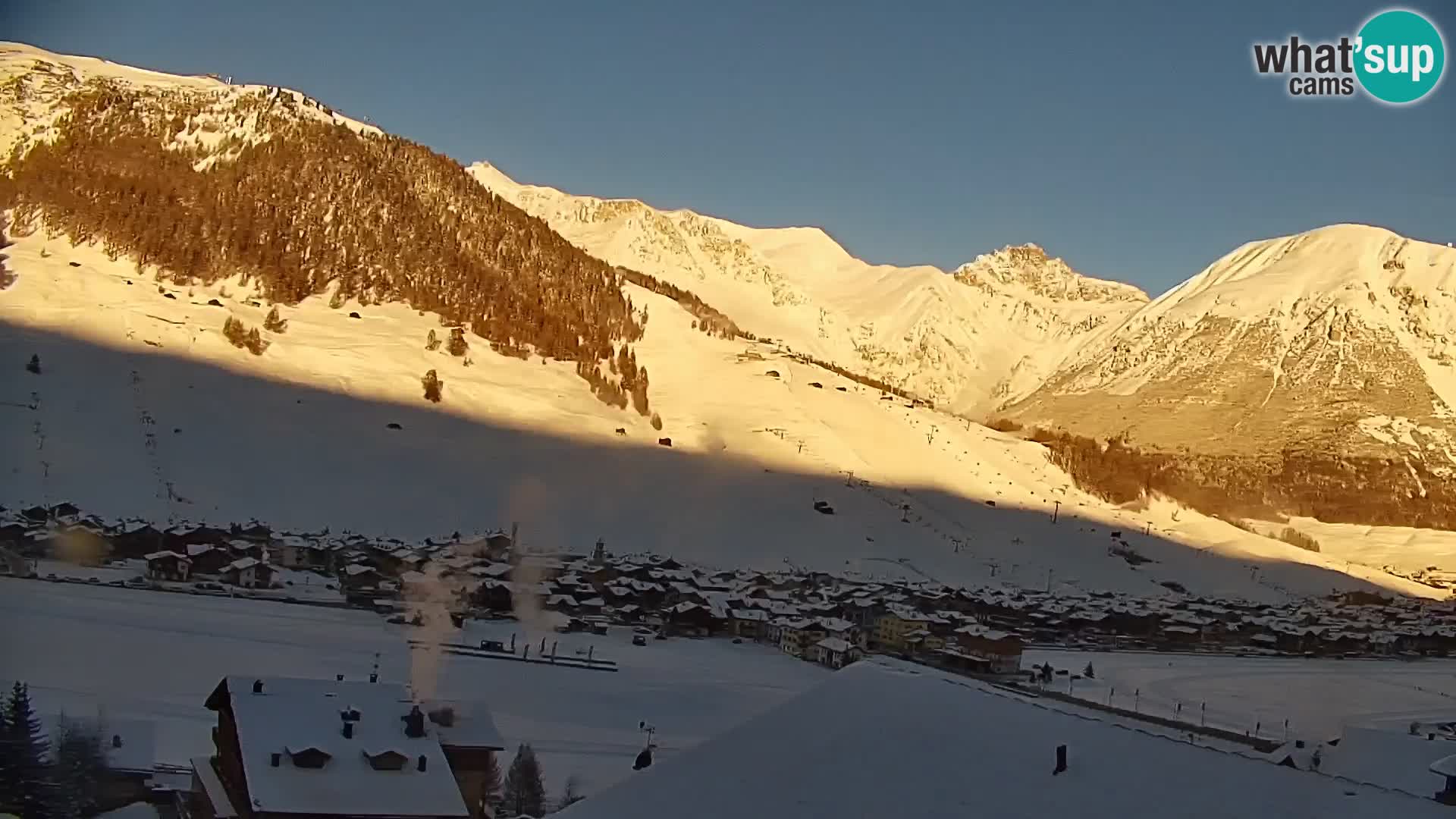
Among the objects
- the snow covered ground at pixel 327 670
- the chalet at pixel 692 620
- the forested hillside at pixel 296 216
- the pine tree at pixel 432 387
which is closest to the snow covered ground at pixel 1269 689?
the snow covered ground at pixel 327 670

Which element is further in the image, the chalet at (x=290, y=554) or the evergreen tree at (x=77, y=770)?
the chalet at (x=290, y=554)

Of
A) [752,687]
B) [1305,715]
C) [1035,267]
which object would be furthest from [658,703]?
[1035,267]

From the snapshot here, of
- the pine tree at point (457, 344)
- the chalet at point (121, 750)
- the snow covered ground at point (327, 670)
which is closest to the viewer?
the chalet at point (121, 750)

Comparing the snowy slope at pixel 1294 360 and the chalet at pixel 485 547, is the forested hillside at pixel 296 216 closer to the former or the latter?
the chalet at pixel 485 547

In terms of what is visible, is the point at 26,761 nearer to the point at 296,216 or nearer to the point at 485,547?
the point at 485,547

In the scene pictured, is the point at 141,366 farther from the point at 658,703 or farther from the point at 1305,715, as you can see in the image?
the point at 1305,715

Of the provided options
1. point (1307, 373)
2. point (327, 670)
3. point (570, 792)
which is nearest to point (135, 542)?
point (327, 670)

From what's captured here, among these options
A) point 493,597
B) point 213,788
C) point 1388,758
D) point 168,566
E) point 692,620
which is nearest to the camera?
point 1388,758
